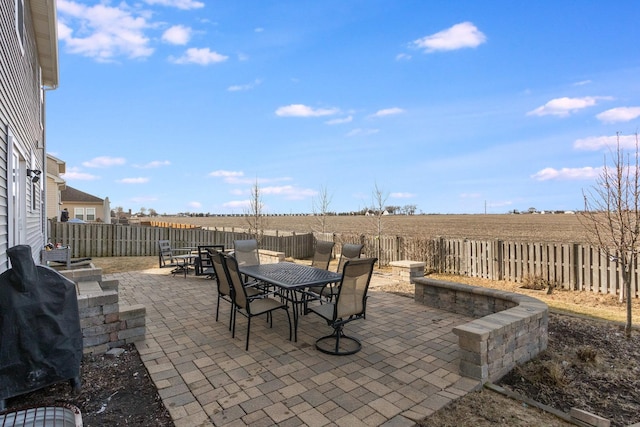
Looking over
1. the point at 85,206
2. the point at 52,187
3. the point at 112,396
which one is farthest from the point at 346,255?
the point at 85,206

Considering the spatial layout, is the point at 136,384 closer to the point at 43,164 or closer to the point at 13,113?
the point at 13,113

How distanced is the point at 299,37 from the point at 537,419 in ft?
28.6

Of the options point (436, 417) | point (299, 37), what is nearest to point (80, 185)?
point (299, 37)

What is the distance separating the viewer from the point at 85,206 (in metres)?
25.1

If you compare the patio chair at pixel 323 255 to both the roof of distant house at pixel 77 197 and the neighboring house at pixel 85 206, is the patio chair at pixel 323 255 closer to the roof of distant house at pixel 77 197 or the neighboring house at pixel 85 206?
the neighboring house at pixel 85 206

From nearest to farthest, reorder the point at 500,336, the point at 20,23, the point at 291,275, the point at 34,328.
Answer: the point at 34,328 → the point at 500,336 → the point at 291,275 → the point at 20,23

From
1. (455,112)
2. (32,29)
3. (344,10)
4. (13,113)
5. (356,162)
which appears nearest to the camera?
(13,113)

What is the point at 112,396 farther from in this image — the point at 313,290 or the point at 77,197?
the point at 77,197

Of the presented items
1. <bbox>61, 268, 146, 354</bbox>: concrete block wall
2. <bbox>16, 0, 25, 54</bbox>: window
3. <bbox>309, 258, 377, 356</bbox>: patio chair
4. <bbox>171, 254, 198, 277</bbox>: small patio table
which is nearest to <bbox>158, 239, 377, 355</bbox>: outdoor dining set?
<bbox>309, 258, 377, 356</bbox>: patio chair

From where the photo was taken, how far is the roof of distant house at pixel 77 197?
957 inches

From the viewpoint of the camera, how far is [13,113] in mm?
4648

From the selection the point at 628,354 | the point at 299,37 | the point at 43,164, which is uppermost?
the point at 299,37

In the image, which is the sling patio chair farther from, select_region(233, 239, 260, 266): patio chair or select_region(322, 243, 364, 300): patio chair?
select_region(233, 239, 260, 266): patio chair

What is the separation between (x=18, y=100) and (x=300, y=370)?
18.8 feet
